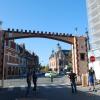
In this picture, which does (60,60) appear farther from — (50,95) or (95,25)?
(50,95)

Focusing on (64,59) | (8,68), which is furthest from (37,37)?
(64,59)

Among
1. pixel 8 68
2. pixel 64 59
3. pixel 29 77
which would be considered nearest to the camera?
pixel 29 77

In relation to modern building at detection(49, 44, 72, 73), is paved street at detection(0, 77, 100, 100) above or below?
below

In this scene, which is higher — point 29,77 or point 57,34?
point 57,34

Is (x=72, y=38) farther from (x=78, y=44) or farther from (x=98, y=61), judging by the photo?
(x=98, y=61)

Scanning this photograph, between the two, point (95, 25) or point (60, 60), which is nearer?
point (95, 25)

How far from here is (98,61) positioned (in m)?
35.0

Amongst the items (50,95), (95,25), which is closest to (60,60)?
(95,25)

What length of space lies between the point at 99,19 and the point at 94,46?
347 centimetres

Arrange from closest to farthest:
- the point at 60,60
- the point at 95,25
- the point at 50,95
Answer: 1. the point at 50,95
2. the point at 95,25
3. the point at 60,60

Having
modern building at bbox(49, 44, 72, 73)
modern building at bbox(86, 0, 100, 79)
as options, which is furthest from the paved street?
modern building at bbox(49, 44, 72, 73)

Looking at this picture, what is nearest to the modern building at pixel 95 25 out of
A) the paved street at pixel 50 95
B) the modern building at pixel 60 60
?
the paved street at pixel 50 95

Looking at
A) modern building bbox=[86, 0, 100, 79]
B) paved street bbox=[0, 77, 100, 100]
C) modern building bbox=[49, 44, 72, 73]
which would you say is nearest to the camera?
paved street bbox=[0, 77, 100, 100]

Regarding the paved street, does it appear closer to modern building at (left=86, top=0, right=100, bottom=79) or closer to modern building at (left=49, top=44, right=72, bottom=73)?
modern building at (left=86, top=0, right=100, bottom=79)
